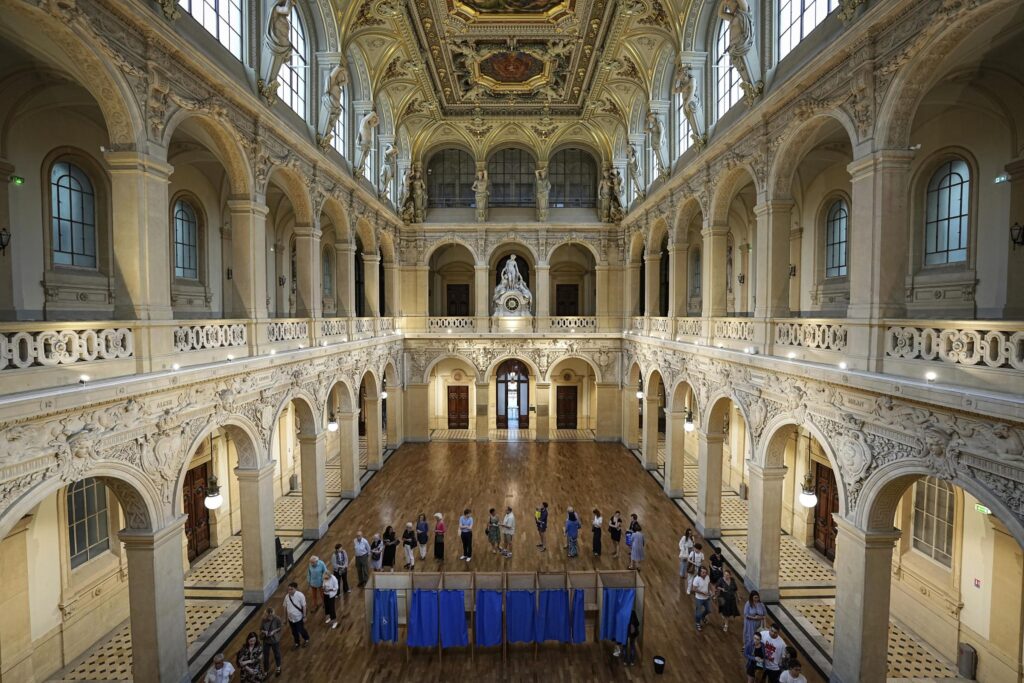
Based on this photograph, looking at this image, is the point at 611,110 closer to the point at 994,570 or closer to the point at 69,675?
the point at 994,570

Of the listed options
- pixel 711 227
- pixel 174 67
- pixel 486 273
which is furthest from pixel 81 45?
pixel 486 273

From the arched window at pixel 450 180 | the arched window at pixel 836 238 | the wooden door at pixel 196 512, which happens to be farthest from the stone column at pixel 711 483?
the arched window at pixel 450 180

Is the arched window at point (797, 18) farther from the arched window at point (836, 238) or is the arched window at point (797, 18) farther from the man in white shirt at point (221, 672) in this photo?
the man in white shirt at point (221, 672)

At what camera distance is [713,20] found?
13.8 meters

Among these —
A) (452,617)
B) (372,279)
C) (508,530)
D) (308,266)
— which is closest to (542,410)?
(372,279)

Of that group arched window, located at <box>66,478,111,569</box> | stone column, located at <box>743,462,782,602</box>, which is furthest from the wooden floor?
arched window, located at <box>66,478,111,569</box>

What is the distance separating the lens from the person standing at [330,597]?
10.1 m

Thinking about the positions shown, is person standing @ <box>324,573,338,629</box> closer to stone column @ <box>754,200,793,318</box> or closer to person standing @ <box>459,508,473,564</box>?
person standing @ <box>459,508,473,564</box>

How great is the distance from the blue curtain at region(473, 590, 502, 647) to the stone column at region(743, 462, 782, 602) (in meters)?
5.31

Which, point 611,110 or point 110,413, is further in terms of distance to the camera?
point 611,110

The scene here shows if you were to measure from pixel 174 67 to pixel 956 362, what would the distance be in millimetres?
11180

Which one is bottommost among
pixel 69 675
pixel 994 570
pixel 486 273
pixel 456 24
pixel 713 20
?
pixel 69 675

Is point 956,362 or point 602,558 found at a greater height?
point 956,362

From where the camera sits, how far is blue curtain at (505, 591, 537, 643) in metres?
9.19
